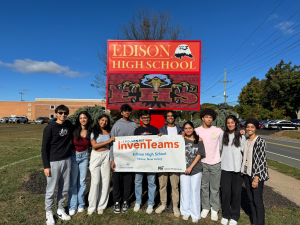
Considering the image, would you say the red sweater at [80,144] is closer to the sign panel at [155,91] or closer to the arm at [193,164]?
the arm at [193,164]

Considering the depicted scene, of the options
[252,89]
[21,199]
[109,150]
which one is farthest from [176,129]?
[252,89]

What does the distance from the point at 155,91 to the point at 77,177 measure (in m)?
3.36

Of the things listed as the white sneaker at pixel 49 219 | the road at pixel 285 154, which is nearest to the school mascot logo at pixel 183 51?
the white sneaker at pixel 49 219

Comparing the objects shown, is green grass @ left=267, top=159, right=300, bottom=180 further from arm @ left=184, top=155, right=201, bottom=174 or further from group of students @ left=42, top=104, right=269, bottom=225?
arm @ left=184, top=155, right=201, bottom=174

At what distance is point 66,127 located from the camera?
357cm

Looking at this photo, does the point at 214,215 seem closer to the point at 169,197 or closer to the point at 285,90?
the point at 169,197

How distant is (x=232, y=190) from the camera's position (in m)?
3.61

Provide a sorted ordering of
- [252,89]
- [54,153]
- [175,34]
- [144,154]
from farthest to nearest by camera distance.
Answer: [252,89] < [175,34] < [144,154] < [54,153]

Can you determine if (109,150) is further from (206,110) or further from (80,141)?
(206,110)

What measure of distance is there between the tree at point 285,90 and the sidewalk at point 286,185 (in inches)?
1666

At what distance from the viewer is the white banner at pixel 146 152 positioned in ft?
12.9

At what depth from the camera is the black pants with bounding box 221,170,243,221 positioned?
3535mm

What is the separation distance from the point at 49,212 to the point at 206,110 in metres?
3.34

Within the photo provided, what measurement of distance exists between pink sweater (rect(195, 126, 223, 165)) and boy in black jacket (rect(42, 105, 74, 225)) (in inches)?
96.7
